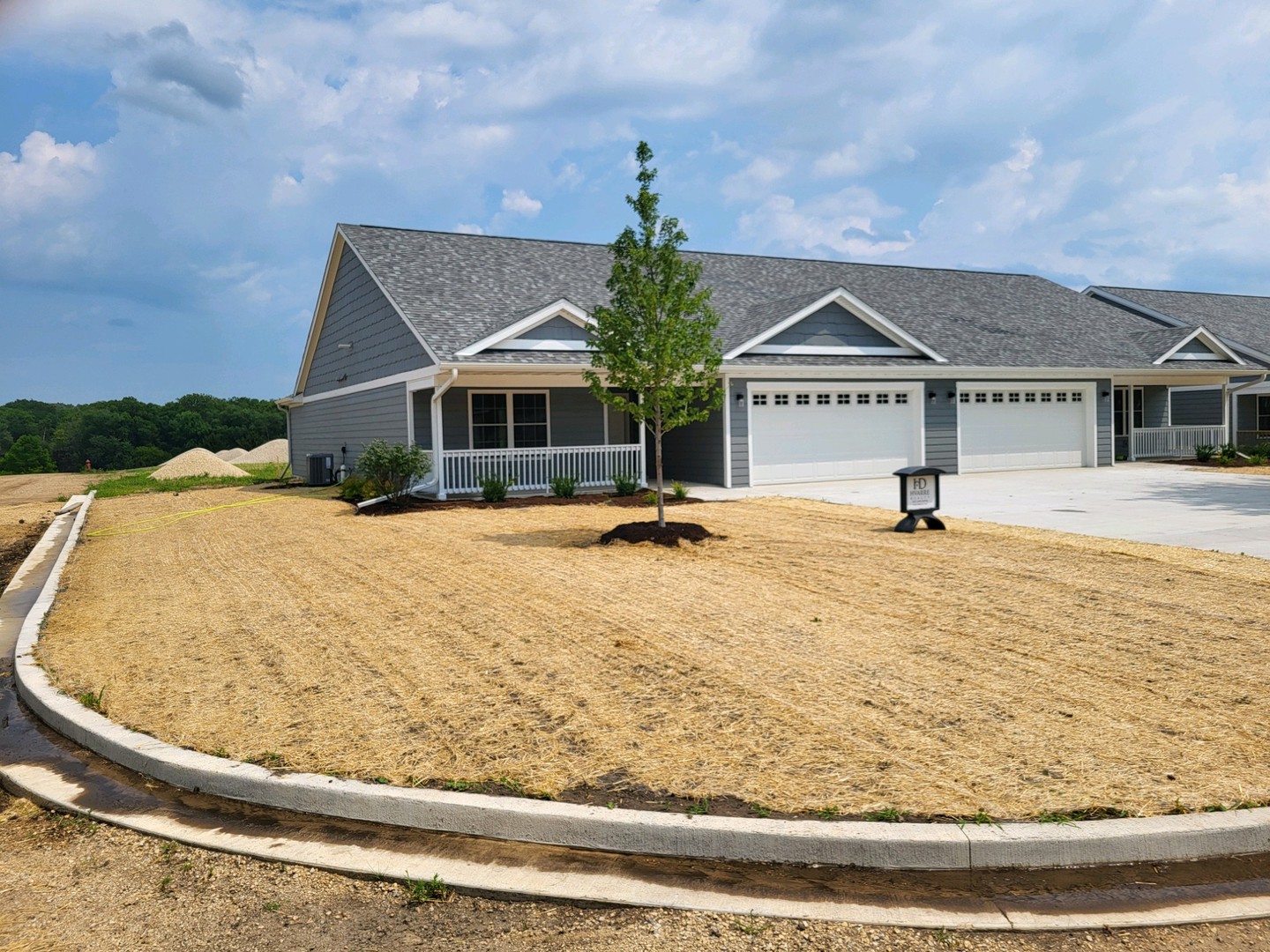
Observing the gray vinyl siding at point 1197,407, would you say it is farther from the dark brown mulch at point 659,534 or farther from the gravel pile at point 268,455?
the gravel pile at point 268,455

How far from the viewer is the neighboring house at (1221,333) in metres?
29.0

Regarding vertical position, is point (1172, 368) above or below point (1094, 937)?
above

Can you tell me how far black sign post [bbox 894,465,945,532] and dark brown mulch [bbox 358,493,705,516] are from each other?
5130mm

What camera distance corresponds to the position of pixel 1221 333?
31453 millimetres

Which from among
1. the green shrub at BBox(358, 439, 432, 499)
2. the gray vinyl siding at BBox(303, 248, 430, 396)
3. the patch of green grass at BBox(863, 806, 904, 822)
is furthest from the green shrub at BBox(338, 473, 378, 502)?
the patch of green grass at BBox(863, 806, 904, 822)

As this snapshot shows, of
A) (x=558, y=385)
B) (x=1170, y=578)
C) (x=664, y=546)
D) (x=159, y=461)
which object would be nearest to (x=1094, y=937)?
(x=1170, y=578)

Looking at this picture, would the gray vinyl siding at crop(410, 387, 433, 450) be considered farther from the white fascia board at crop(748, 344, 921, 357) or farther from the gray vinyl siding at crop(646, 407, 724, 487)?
the white fascia board at crop(748, 344, 921, 357)

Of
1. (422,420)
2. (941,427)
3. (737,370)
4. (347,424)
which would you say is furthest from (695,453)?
(347,424)

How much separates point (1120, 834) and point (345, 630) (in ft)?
18.3

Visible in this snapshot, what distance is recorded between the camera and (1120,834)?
142 inches

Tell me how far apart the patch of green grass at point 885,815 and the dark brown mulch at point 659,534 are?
7235mm

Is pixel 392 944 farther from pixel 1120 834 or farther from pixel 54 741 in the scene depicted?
pixel 54 741

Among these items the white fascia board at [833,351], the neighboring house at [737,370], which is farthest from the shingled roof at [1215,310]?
the white fascia board at [833,351]

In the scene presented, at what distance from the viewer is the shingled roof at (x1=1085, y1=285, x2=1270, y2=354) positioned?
104 feet
